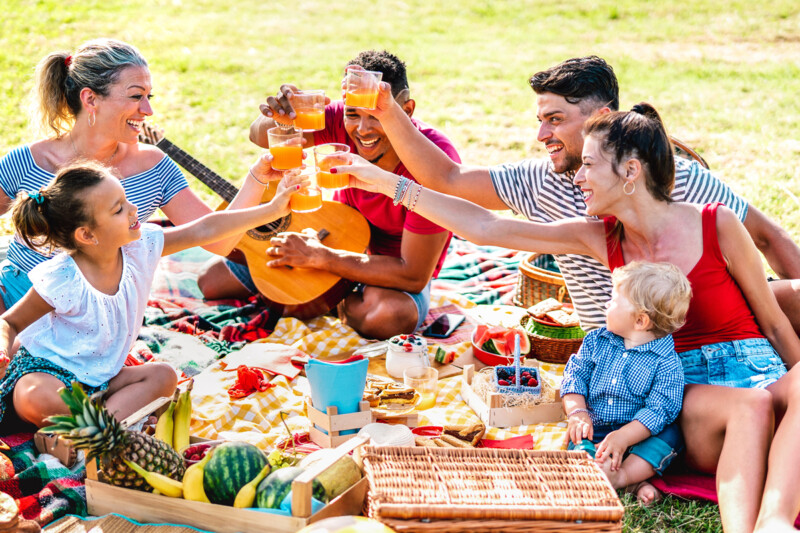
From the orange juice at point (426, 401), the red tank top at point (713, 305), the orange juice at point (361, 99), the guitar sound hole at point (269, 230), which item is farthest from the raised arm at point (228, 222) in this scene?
the red tank top at point (713, 305)

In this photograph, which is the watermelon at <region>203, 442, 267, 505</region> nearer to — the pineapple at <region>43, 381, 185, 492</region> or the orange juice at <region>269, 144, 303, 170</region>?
the pineapple at <region>43, 381, 185, 492</region>

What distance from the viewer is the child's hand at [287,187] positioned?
386 cm

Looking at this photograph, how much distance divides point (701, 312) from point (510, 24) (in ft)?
41.8

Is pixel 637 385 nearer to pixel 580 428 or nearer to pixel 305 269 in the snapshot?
pixel 580 428

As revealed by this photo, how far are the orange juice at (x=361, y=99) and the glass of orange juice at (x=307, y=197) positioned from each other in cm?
42

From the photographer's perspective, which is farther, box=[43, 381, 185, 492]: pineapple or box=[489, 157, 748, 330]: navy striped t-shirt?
box=[489, 157, 748, 330]: navy striped t-shirt

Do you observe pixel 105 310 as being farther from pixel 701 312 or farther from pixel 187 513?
pixel 701 312

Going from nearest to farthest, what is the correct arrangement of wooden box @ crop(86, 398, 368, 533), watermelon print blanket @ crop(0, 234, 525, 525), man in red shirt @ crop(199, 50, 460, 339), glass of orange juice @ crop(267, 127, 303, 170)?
wooden box @ crop(86, 398, 368, 533) → watermelon print blanket @ crop(0, 234, 525, 525) → glass of orange juice @ crop(267, 127, 303, 170) → man in red shirt @ crop(199, 50, 460, 339)

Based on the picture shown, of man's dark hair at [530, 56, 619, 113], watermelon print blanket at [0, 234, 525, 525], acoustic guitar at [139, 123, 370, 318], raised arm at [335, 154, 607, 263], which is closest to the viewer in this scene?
watermelon print blanket at [0, 234, 525, 525]

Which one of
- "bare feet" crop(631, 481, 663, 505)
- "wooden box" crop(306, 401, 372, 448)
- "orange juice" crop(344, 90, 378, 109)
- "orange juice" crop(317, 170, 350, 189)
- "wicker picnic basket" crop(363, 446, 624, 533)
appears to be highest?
"orange juice" crop(344, 90, 378, 109)

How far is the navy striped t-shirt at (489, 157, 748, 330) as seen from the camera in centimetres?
388

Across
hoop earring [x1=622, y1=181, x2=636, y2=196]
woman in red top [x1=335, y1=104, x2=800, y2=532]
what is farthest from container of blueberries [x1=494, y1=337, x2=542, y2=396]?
hoop earring [x1=622, y1=181, x2=636, y2=196]

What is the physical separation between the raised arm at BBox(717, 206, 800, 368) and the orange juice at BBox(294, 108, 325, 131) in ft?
6.57

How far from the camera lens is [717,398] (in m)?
3.27
